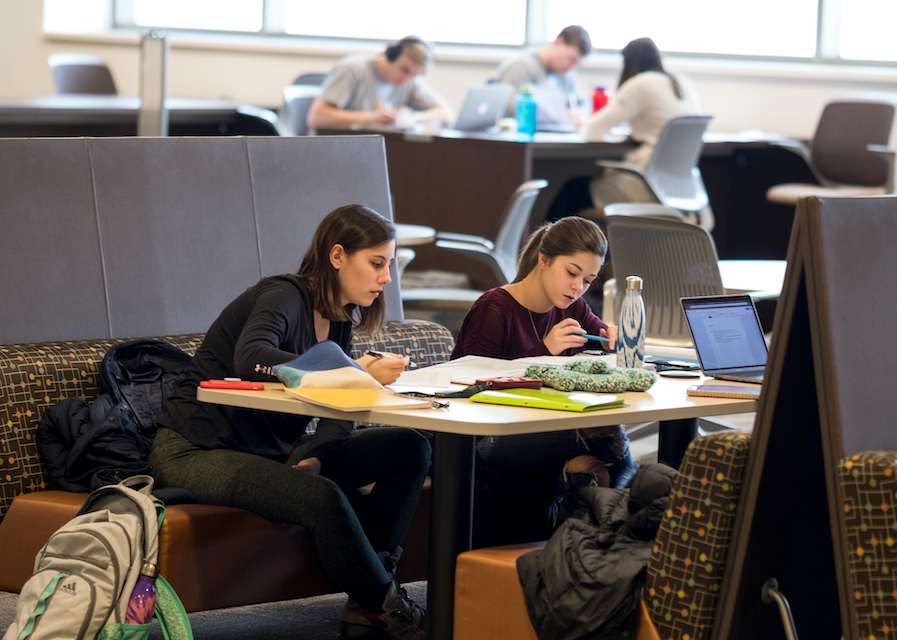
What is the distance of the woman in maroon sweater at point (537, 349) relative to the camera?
8.21ft

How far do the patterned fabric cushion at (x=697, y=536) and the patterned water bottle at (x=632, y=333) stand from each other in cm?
59

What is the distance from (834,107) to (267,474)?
5.95m

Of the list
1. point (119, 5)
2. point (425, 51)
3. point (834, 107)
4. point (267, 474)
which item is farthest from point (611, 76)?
point (267, 474)

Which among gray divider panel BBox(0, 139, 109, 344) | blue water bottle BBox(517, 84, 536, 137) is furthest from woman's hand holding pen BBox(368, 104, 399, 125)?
gray divider panel BBox(0, 139, 109, 344)

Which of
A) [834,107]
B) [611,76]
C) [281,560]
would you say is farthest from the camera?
[611,76]

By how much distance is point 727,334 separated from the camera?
245 centimetres

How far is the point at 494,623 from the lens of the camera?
2.00 metres

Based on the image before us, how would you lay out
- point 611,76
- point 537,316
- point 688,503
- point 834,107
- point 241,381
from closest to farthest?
point 688,503, point 241,381, point 537,316, point 834,107, point 611,76

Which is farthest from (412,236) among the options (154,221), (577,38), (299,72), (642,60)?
(299,72)

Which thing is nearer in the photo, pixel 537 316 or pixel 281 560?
pixel 281 560

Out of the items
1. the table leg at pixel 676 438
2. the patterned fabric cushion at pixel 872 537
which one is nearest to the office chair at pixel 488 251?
the table leg at pixel 676 438

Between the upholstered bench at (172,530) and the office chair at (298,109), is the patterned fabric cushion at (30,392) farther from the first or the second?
the office chair at (298,109)

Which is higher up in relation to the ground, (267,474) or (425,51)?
(425,51)

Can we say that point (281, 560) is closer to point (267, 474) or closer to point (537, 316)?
point (267, 474)
